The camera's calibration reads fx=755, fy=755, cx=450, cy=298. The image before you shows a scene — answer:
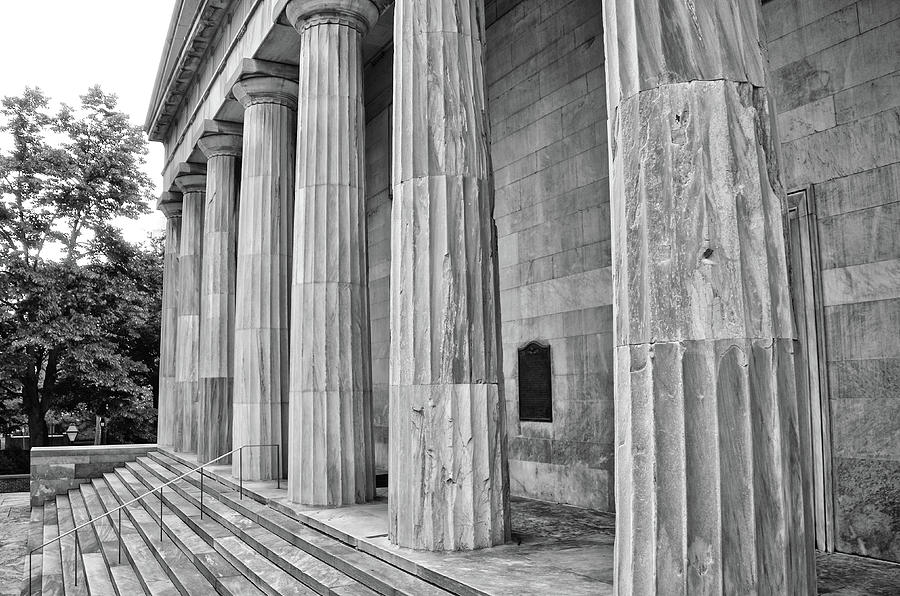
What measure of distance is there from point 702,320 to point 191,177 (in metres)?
24.1

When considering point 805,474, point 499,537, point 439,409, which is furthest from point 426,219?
point 805,474

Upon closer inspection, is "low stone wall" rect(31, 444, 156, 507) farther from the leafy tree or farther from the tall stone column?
the tall stone column

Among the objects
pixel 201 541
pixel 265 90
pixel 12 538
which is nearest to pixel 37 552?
pixel 12 538

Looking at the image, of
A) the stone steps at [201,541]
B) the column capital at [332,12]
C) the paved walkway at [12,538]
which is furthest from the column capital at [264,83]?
the paved walkway at [12,538]

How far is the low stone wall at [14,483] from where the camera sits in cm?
3294

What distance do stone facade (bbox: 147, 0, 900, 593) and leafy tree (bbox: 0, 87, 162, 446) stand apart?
52.3 ft

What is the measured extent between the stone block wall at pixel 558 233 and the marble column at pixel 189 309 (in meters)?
13.1

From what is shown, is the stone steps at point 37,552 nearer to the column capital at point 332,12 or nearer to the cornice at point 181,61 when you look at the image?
the column capital at point 332,12

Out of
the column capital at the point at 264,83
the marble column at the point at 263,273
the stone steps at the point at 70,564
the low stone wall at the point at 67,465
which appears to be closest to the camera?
the stone steps at the point at 70,564

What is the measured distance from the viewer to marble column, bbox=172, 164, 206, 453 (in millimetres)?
24656

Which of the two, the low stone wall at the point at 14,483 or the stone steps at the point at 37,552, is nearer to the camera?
the stone steps at the point at 37,552

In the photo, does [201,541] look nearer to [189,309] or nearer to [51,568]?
[51,568]

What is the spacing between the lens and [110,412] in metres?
35.9

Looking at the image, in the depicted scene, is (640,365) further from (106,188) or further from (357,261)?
(106,188)
